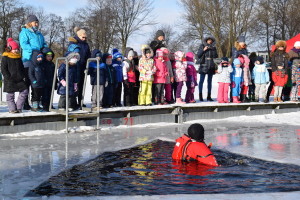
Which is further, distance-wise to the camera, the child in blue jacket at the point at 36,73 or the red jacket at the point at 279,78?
the red jacket at the point at 279,78

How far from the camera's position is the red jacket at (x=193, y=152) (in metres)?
6.73

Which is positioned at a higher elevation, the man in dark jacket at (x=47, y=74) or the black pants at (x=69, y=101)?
the man in dark jacket at (x=47, y=74)

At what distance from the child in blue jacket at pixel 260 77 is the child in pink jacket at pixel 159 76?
3548mm

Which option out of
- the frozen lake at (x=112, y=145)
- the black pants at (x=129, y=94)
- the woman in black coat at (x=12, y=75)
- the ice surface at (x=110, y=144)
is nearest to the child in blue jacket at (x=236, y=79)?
the ice surface at (x=110, y=144)

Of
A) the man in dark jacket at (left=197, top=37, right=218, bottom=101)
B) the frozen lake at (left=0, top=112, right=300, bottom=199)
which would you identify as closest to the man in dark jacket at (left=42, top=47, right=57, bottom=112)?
the frozen lake at (left=0, top=112, right=300, bottom=199)

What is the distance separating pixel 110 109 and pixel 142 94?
4.91ft

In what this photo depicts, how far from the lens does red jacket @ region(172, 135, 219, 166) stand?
22.1ft

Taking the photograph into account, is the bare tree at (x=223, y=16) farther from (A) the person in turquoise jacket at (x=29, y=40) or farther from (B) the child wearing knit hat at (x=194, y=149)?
(B) the child wearing knit hat at (x=194, y=149)

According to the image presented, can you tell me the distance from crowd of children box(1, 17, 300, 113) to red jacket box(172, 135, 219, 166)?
408 cm

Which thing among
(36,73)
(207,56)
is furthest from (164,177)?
(207,56)

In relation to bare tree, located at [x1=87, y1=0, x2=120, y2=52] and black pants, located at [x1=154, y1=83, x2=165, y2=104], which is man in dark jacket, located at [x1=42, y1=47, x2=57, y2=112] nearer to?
black pants, located at [x1=154, y1=83, x2=165, y2=104]

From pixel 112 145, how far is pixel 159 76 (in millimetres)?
4379

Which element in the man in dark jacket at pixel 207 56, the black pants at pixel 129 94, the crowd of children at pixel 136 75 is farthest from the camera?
the man in dark jacket at pixel 207 56

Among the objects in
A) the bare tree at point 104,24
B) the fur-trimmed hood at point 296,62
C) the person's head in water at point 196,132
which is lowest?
the person's head in water at point 196,132
